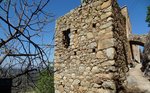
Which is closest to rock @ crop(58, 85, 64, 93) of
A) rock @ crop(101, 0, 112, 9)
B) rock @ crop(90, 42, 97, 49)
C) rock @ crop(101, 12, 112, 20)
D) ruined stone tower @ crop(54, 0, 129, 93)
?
ruined stone tower @ crop(54, 0, 129, 93)

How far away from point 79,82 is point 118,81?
3.75 ft

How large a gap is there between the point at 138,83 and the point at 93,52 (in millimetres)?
1313

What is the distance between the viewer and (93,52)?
16.1 ft

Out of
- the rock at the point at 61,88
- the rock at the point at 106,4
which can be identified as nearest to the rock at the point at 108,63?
the rock at the point at 106,4

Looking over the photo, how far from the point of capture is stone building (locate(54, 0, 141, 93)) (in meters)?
4.51

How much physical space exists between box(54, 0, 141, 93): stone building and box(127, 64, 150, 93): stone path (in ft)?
0.57

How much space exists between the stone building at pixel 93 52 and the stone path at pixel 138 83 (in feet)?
0.57

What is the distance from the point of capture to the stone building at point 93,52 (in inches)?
178

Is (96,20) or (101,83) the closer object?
(101,83)

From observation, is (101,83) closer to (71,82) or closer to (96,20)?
(71,82)

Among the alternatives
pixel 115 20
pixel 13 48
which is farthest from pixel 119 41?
pixel 13 48

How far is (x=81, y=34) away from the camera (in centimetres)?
540

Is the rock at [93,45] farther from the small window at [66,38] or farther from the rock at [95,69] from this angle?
the small window at [66,38]

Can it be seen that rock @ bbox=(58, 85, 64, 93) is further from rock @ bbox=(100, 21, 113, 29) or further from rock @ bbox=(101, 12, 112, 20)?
rock @ bbox=(101, 12, 112, 20)
